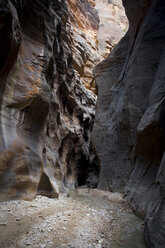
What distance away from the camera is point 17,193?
18.9 feet

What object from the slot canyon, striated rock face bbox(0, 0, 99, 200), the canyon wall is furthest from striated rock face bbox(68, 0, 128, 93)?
striated rock face bbox(0, 0, 99, 200)

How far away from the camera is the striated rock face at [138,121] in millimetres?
5625

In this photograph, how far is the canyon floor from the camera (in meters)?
3.56

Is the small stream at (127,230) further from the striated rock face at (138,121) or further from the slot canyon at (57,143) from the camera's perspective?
the striated rock face at (138,121)

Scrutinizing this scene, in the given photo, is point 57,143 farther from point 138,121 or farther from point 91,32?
point 91,32

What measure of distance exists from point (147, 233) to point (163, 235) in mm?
731

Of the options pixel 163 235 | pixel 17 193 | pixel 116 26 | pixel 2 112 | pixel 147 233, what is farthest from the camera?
pixel 116 26

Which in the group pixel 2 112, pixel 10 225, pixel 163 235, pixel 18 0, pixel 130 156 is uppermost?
pixel 18 0

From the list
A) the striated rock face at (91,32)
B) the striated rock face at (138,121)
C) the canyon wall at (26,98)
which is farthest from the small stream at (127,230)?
the striated rock face at (91,32)

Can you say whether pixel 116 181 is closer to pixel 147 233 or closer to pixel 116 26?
pixel 147 233

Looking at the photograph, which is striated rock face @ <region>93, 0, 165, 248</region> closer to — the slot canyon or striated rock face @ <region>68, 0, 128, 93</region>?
the slot canyon

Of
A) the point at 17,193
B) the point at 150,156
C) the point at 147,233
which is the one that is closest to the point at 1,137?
the point at 17,193

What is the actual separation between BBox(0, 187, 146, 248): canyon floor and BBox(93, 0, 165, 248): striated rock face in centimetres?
60

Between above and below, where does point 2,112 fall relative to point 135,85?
below
